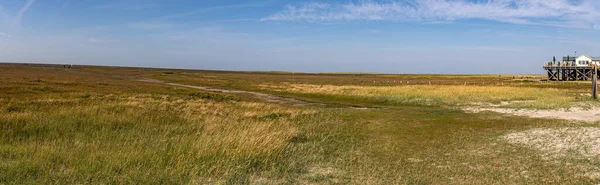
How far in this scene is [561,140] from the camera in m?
12.4

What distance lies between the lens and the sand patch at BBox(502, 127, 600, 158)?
10.7 m

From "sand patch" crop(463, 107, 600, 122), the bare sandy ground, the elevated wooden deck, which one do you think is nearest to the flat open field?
the bare sandy ground

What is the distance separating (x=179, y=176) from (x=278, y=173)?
6.96ft

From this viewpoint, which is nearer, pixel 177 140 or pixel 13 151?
pixel 13 151

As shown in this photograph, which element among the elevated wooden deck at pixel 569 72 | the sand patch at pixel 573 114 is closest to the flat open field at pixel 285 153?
the sand patch at pixel 573 114

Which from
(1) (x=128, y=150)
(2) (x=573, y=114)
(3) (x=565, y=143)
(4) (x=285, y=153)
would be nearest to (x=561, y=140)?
(3) (x=565, y=143)

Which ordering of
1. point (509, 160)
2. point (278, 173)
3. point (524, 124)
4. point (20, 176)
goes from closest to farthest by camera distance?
point (20, 176) → point (278, 173) → point (509, 160) → point (524, 124)

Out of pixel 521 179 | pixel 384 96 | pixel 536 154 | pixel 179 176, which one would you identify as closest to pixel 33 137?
pixel 179 176

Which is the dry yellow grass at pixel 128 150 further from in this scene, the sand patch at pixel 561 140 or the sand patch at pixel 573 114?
the sand patch at pixel 573 114

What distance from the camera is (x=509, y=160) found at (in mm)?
9945

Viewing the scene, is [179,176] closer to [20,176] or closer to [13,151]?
[20,176]

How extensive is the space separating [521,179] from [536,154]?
10.1ft

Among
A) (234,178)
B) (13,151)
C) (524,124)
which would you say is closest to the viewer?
(234,178)

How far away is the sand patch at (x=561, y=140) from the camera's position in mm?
10703
